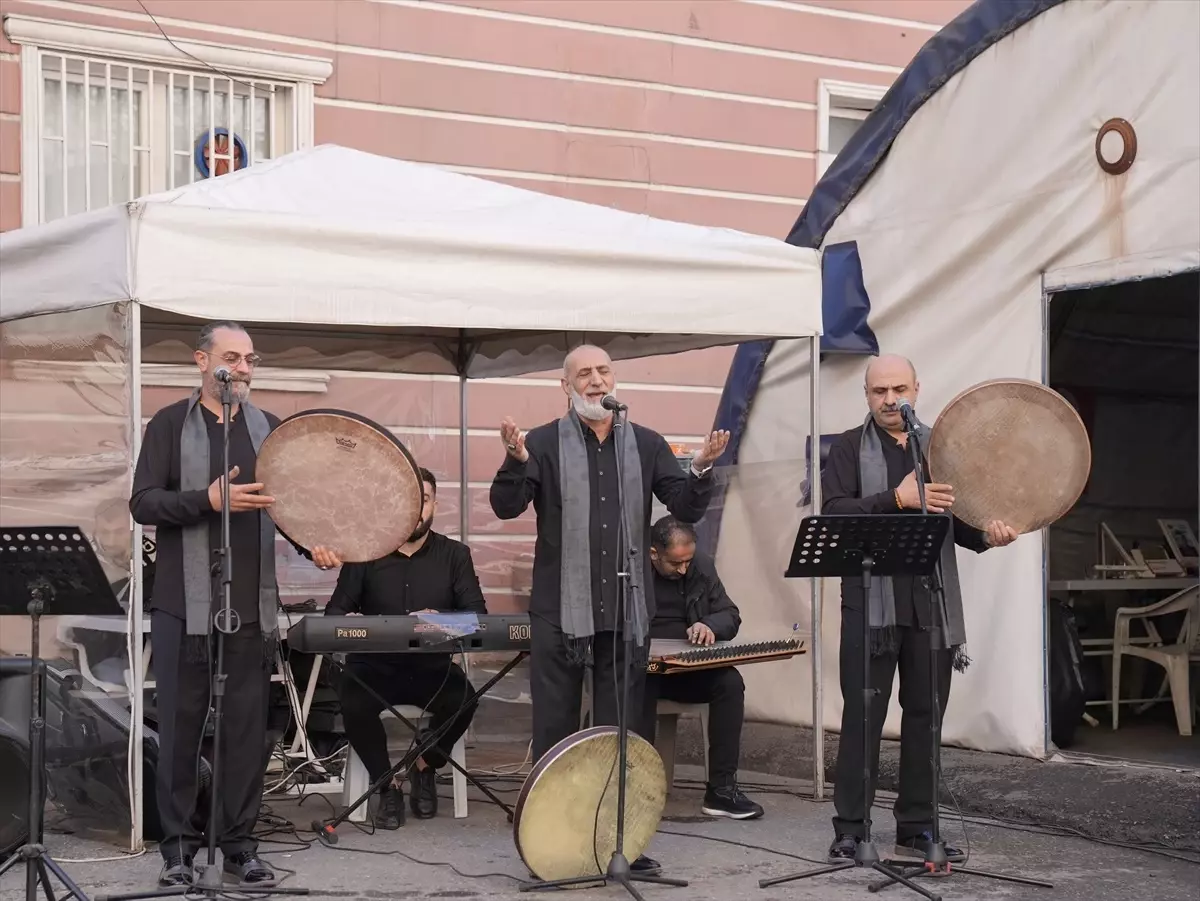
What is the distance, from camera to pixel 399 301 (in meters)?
5.86

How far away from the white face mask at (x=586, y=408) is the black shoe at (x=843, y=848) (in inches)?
63.5

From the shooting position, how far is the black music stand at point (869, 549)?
16.4 feet

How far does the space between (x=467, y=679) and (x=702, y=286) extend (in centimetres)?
178

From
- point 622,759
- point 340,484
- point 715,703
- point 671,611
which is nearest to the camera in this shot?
point 622,759

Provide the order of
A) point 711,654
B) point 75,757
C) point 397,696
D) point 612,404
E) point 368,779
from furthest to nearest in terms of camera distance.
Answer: point 397,696, point 368,779, point 711,654, point 75,757, point 612,404

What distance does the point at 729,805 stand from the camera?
6391mm

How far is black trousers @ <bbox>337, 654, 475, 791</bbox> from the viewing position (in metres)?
6.27

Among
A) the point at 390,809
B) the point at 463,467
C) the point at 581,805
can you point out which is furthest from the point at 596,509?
the point at 463,467

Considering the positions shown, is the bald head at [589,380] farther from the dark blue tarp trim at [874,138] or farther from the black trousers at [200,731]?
the dark blue tarp trim at [874,138]

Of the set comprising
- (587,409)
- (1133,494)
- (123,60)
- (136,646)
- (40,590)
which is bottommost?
(136,646)

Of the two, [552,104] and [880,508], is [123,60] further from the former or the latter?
[880,508]

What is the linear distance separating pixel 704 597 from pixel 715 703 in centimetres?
44

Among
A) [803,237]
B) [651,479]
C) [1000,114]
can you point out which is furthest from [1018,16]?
[651,479]

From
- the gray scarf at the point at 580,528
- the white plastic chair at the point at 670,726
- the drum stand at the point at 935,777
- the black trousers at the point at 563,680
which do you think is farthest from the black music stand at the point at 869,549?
the white plastic chair at the point at 670,726
